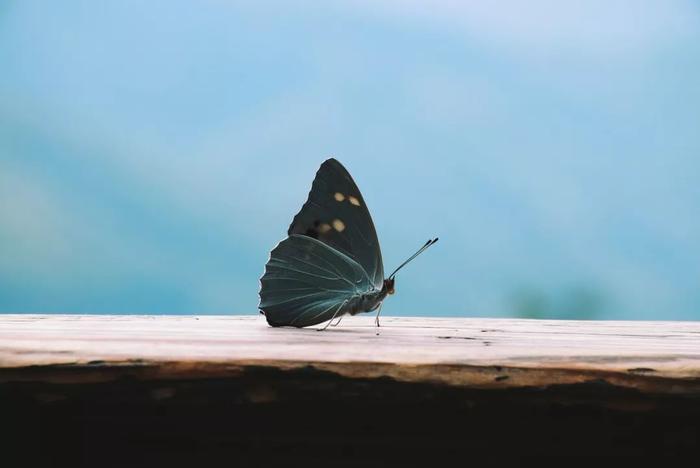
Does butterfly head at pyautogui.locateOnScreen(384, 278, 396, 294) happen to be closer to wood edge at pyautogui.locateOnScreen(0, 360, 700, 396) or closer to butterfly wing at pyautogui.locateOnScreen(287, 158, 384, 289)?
butterfly wing at pyautogui.locateOnScreen(287, 158, 384, 289)

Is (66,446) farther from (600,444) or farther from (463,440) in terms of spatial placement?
(600,444)

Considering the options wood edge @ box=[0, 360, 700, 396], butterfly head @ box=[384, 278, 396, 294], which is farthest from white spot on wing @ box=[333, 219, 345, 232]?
wood edge @ box=[0, 360, 700, 396]

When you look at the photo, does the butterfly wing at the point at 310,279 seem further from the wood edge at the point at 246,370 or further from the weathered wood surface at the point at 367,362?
the wood edge at the point at 246,370

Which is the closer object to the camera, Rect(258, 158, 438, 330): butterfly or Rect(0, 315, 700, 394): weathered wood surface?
Rect(0, 315, 700, 394): weathered wood surface

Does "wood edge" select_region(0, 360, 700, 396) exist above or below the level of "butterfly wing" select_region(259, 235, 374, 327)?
above

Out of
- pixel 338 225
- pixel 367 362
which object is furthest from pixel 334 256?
pixel 367 362

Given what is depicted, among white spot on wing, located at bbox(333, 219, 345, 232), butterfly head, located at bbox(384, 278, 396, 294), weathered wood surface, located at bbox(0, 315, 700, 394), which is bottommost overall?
butterfly head, located at bbox(384, 278, 396, 294)

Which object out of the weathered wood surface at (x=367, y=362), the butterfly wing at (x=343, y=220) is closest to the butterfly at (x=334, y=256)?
the butterfly wing at (x=343, y=220)
